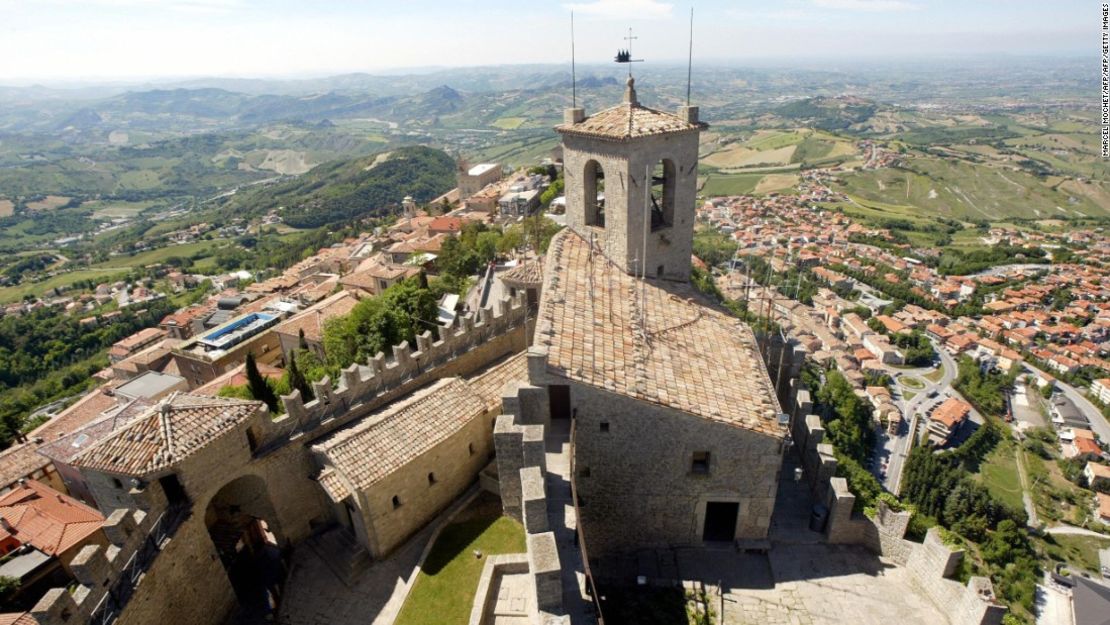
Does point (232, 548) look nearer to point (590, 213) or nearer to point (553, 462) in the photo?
point (553, 462)

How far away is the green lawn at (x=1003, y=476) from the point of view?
2525 inches

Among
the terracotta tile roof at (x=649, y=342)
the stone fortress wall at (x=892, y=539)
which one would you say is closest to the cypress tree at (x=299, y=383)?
the terracotta tile roof at (x=649, y=342)

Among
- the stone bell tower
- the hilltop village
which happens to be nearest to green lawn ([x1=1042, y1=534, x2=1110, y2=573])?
the hilltop village

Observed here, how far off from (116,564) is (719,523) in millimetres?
15276

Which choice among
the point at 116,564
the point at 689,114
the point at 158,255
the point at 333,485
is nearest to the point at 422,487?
the point at 333,485

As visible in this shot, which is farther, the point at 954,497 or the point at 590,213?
the point at 954,497

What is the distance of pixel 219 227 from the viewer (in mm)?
195875

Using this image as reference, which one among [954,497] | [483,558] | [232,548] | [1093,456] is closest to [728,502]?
[483,558]

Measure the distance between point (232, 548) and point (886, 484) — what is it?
69766 mm

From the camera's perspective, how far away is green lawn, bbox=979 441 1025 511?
6412 cm

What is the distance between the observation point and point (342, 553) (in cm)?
1664

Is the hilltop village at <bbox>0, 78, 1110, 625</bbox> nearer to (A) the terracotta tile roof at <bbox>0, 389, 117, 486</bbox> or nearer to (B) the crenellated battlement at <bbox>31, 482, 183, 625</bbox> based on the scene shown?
(B) the crenellated battlement at <bbox>31, 482, 183, 625</bbox>

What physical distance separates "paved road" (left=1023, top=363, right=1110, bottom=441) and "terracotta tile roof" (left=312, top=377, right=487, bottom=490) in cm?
9712

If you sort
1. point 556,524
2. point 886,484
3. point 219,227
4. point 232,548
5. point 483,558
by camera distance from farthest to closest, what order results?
point 219,227, point 886,484, point 232,548, point 483,558, point 556,524
